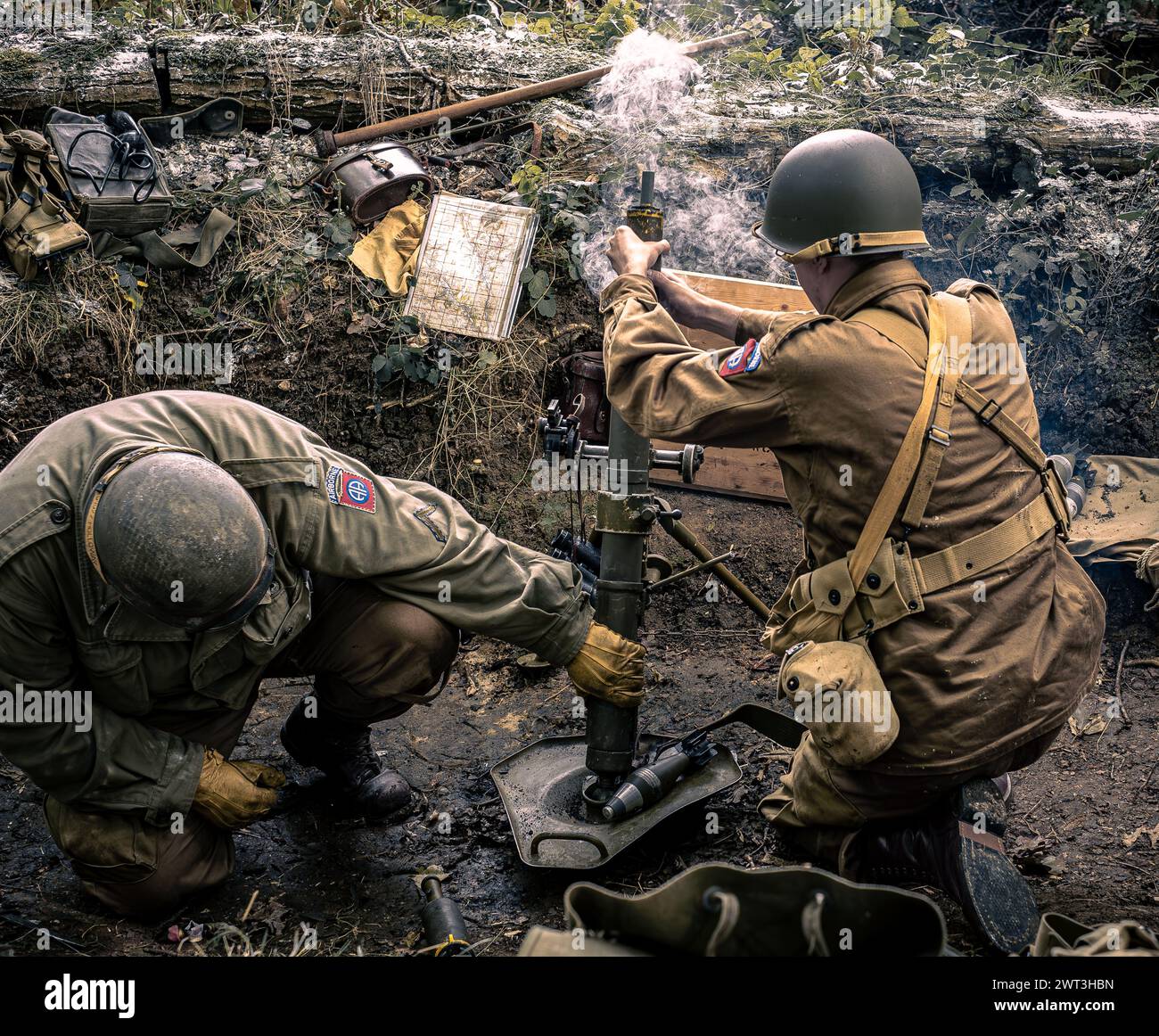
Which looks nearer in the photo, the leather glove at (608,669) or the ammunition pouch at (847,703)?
the ammunition pouch at (847,703)

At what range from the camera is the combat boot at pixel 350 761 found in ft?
11.8

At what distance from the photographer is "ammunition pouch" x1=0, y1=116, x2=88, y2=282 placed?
480cm

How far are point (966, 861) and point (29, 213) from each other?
4.77 metres

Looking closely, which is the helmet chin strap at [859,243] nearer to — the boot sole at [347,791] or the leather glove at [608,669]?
the leather glove at [608,669]

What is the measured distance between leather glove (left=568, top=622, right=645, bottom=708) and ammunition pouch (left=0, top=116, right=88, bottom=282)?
3.28 metres

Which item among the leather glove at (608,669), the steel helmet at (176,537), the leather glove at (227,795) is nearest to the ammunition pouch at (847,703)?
the leather glove at (608,669)

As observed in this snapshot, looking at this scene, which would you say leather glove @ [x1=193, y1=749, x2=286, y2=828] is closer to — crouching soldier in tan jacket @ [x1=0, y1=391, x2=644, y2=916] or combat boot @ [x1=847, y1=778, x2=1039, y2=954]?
crouching soldier in tan jacket @ [x1=0, y1=391, x2=644, y2=916]

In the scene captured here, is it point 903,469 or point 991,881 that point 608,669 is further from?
point 991,881

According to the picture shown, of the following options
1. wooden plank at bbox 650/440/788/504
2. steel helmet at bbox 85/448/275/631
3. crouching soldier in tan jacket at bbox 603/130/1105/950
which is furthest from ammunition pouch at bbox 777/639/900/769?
wooden plank at bbox 650/440/788/504

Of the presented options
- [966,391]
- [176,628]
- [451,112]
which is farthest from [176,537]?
[451,112]

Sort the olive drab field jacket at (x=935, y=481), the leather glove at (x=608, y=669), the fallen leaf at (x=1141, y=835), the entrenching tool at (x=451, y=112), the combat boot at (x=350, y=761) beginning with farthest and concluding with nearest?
the entrenching tool at (x=451, y=112)
the combat boot at (x=350, y=761)
the fallen leaf at (x=1141, y=835)
the leather glove at (x=608, y=669)
the olive drab field jacket at (x=935, y=481)

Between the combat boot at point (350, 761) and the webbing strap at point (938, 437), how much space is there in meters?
1.97

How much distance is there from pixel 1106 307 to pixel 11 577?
487 cm
